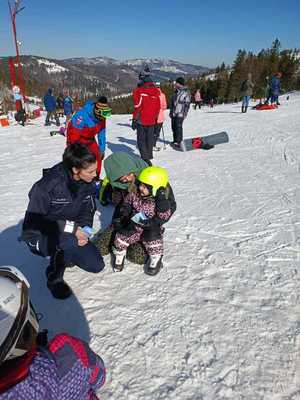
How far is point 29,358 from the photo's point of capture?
1.20 m

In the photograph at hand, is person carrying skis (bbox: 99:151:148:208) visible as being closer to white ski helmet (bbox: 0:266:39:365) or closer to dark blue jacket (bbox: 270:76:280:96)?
white ski helmet (bbox: 0:266:39:365)

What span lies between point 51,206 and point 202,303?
1.59m

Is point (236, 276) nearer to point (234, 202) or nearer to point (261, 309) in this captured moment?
point (261, 309)

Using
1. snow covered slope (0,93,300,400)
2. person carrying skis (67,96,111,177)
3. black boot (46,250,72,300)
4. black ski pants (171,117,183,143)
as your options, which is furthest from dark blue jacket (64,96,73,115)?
black boot (46,250,72,300)

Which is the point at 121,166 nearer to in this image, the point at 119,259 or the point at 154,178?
the point at 154,178

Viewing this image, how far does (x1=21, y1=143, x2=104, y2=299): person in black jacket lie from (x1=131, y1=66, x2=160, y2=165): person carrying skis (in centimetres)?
334

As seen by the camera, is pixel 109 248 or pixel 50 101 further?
pixel 50 101

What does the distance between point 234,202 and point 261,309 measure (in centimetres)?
242

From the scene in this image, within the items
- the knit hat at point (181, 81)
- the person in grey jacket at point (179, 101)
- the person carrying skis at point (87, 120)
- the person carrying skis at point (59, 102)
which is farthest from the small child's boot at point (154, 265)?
the person carrying skis at point (59, 102)

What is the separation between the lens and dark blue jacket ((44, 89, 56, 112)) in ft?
41.4

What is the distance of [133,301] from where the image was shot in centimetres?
265

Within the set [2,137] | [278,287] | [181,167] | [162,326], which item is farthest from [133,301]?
[2,137]

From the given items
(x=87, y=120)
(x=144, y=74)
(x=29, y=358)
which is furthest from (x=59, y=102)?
(x=29, y=358)

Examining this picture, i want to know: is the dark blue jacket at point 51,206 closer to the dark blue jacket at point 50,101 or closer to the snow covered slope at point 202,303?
the snow covered slope at point 202,303
